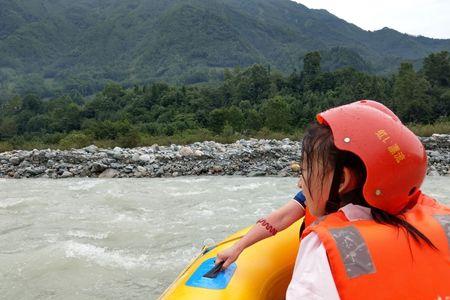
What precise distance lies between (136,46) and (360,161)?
136 metres

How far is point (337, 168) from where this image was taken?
3.99 feet

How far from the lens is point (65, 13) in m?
158

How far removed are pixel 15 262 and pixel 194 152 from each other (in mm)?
6809

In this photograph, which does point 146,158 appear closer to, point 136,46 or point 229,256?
point 229,256

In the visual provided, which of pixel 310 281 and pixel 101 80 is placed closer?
pixel 310 281

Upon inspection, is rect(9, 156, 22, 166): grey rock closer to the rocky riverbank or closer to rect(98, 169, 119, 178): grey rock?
the rocky riverbank

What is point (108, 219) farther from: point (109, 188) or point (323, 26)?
point (323, 26)

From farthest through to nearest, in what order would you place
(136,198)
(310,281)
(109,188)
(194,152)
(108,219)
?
1. (194,152)
2. (109,188)
3. (136,198)
4. (108,219)
5. (310,281)

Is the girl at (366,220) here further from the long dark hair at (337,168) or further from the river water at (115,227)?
the river water at (115,227)

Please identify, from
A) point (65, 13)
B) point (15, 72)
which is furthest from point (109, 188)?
point (65, 13)

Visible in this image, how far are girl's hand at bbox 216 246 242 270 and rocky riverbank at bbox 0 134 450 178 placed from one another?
7.12 meters

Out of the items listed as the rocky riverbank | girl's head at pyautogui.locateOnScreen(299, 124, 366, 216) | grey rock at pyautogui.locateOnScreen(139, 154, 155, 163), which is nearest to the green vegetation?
the rocky riverbank

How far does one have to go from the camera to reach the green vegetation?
24.6 meters

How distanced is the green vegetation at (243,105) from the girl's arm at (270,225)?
14167 millimetres
